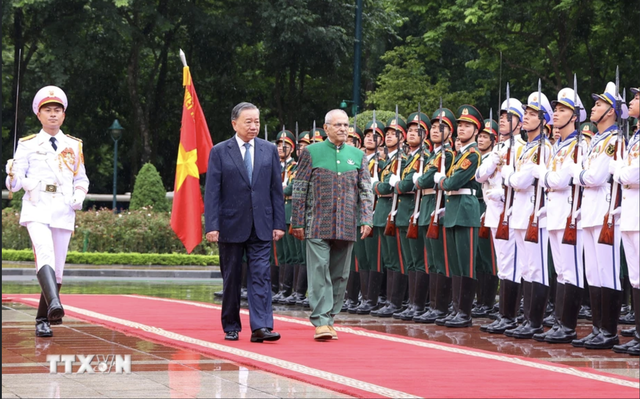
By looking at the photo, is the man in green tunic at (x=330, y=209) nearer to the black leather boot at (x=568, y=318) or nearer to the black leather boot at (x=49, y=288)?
the black leather boot at (x=568, y=318)

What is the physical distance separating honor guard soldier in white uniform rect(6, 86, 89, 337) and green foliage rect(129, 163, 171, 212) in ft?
61.9

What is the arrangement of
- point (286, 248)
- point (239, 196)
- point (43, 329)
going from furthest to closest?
point (286, 248), point (239, 196), point (43, 329)

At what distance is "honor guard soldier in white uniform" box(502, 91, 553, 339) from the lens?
34.2 feet

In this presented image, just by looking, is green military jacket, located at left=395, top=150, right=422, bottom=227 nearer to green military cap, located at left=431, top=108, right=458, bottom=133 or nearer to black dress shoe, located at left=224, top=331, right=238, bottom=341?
green military cap, located at left=431, top=108, right=458, bottom=133

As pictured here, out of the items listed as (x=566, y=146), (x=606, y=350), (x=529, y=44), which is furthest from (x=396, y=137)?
(x=529, y=44)

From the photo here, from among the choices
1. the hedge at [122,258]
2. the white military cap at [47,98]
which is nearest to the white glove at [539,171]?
the white military cap at [47,98]

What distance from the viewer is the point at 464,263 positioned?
1151cm

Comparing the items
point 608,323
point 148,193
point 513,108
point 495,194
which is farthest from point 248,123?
point 148,193

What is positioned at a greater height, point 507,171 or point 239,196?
point 507,171

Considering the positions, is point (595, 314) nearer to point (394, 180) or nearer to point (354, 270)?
point (394, 180)

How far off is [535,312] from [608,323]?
105cm

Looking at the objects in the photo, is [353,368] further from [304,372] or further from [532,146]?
[532,146]

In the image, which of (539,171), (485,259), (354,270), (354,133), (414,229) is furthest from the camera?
(354,133)

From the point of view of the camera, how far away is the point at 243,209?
9906 mm
